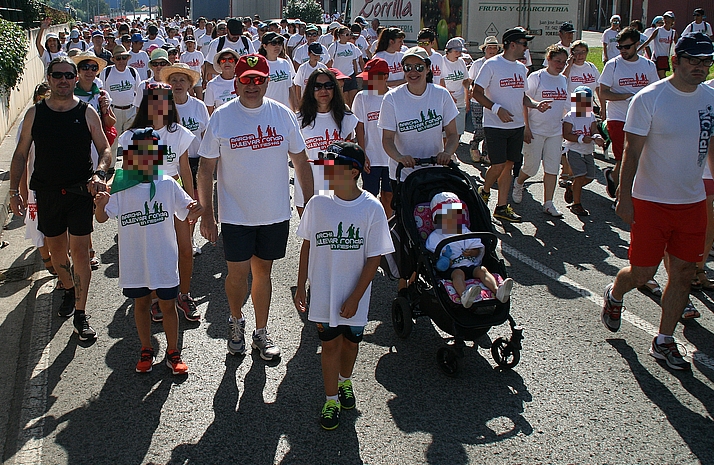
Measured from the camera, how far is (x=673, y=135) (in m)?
5.14

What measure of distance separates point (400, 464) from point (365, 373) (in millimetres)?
1145

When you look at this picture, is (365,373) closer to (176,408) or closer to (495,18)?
(176,408)

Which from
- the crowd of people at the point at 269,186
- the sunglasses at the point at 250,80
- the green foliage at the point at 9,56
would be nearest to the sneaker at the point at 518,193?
the crowd of people at the point at 269,186

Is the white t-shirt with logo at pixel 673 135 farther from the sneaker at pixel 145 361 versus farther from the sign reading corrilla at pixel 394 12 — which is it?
the sign reading corrilla at pixel 394 12

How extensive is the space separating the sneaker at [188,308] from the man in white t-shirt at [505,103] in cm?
414

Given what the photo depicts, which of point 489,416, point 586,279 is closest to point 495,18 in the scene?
point 586,279

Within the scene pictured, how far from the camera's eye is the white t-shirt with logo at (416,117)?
6.38 m

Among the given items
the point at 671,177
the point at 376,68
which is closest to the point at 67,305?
the point at 376,68

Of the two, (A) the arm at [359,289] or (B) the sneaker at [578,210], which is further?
(B) the sneaker at [578,210]

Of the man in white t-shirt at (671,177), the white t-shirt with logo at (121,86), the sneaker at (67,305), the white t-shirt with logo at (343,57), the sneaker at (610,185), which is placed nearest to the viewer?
the man in white t-shirt at (671,177)

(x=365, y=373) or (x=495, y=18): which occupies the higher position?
(x=495, y=18)

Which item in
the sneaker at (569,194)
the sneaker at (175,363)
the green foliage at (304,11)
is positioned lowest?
the sneaker at (175,363)

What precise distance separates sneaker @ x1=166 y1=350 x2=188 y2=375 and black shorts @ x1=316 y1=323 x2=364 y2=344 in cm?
122

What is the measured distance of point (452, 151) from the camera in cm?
630
